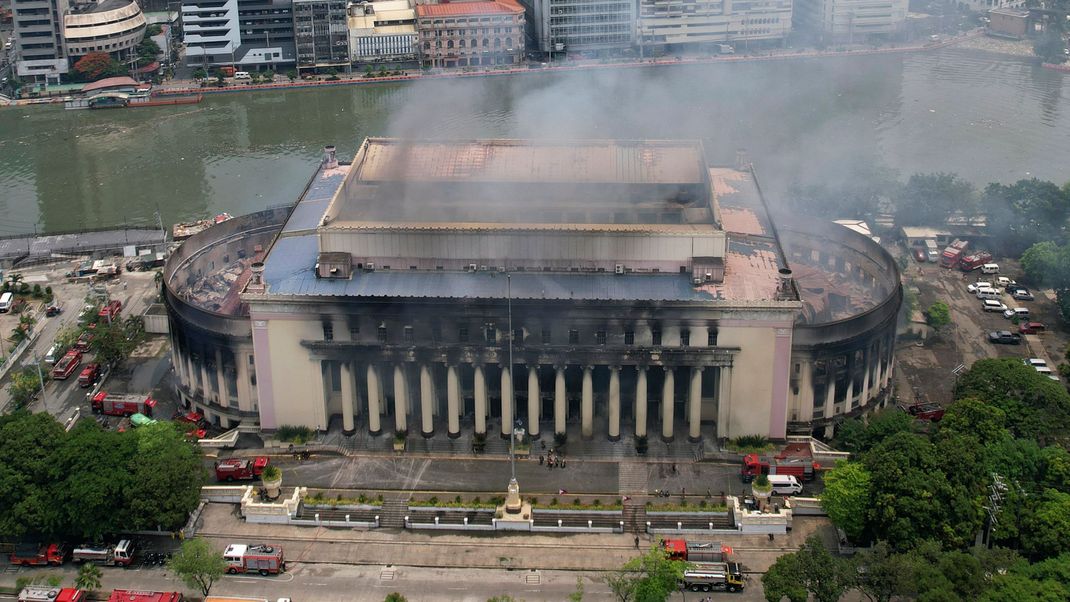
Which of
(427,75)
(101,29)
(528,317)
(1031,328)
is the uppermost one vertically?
(101,29)

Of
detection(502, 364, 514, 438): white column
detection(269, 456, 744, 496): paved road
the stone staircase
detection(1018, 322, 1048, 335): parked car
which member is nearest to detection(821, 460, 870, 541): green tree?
detection(269, 456, 744, 496): paved road

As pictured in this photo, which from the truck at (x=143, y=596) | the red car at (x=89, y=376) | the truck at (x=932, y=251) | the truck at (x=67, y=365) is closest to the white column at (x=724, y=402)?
the truck at (x=143, y=596)

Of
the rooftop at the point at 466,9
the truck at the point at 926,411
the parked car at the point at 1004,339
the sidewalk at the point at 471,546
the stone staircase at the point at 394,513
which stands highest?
the rooftop at the point at 466,9

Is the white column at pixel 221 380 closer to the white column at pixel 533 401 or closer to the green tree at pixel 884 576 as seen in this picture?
the white column at pixel 533 401

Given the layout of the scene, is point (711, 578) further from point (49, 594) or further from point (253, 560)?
point (49, 594)

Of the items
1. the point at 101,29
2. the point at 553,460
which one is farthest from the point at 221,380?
the point at 101,29

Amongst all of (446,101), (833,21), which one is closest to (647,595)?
(446,101)

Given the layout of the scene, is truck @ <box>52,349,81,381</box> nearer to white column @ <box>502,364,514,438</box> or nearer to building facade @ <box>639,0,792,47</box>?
white column @ <box>502,364,514,438</box>
